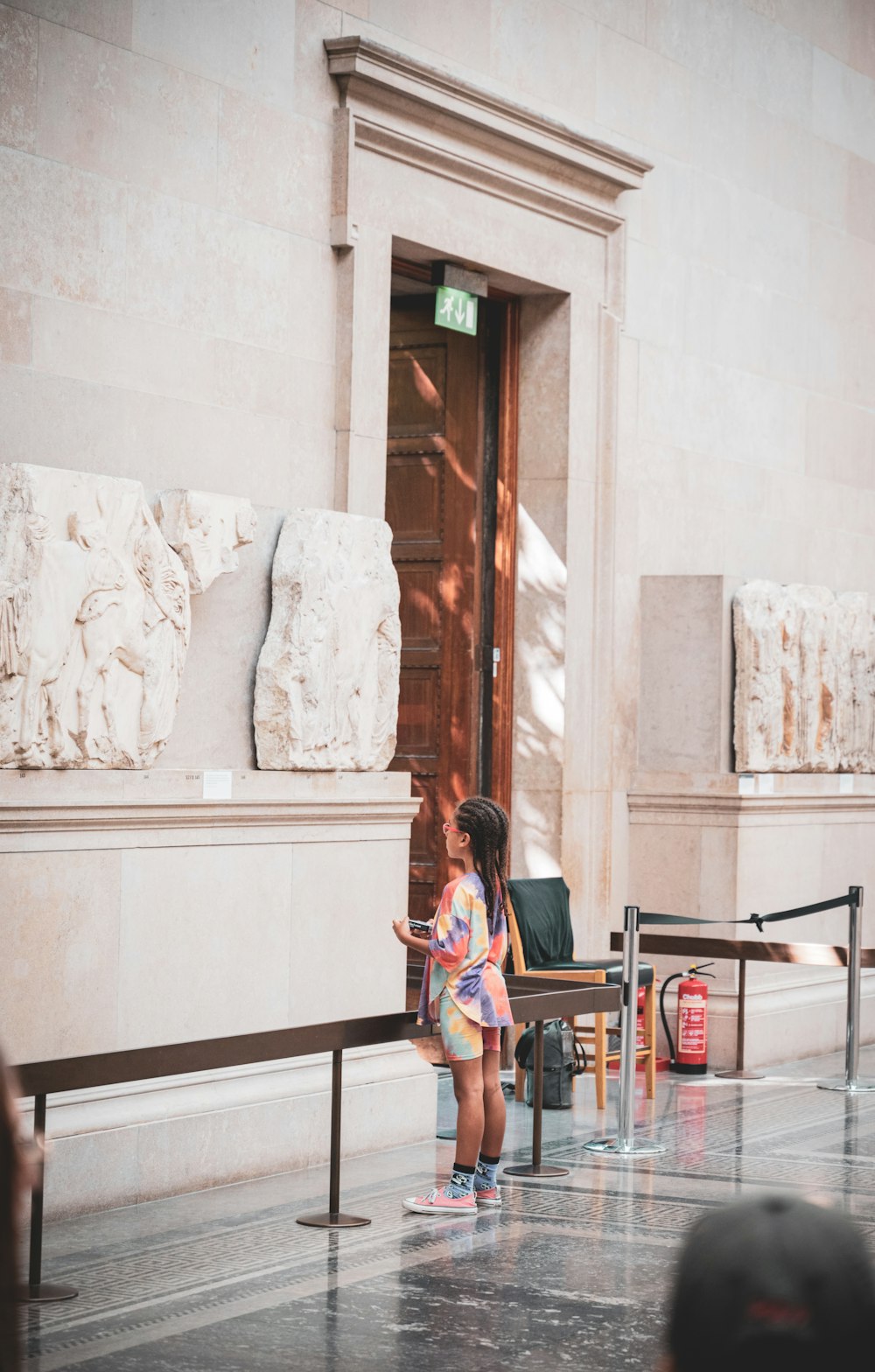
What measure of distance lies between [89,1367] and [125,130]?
16.9 feet

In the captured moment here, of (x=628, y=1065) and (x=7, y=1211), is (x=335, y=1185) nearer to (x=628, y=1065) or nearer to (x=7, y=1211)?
(x=628, y=1065)

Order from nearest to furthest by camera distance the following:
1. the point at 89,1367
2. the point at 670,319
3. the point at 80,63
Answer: the point at 89,1367, the point at 80,63, the point at 670,319

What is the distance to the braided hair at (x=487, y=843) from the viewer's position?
750 centimetres

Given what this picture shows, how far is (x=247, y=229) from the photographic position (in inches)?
344

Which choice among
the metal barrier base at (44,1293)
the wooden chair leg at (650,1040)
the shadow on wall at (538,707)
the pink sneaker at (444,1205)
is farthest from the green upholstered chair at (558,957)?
the metal barrier base at (44,1293)

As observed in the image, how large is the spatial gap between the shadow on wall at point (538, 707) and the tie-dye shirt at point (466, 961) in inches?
149

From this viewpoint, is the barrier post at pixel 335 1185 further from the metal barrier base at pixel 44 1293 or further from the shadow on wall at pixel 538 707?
the shadow on wall at pixel 538 707

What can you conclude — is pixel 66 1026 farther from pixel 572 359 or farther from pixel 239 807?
pixel 572 359

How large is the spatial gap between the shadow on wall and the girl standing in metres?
3.66

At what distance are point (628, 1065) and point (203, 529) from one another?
3.13 meters

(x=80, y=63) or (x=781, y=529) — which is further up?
(x=80, y=63)

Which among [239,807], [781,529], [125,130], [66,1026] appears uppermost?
[125,130]

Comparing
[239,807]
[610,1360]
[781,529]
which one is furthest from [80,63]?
[781,529]

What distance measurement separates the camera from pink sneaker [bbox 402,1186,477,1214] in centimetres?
724
